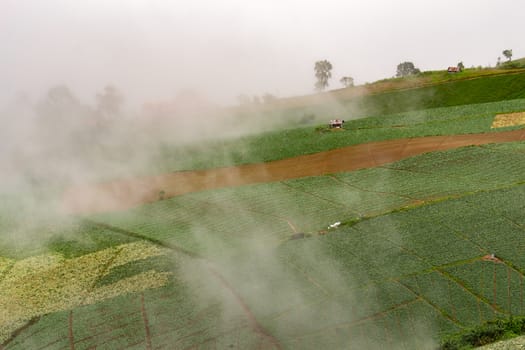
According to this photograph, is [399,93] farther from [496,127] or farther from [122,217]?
[122,217]

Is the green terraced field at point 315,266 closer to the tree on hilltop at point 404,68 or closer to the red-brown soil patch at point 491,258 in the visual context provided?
the red-brown soil patch at point 491,258

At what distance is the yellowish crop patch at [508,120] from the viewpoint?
44.1 m

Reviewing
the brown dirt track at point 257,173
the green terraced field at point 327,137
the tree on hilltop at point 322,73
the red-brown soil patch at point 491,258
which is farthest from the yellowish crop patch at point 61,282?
the tree on hilltop at point 322,73

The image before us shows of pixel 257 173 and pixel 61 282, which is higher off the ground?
pixel 257 173

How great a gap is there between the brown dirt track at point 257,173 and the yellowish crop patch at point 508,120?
7.49 feet

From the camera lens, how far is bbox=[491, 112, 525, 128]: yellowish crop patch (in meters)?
44.1

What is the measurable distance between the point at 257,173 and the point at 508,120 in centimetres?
2305

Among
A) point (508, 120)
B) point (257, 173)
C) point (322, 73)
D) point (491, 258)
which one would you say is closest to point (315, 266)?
point (491, 258)

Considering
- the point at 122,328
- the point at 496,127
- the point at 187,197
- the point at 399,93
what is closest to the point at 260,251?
the point at 122,328

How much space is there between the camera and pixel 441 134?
4481 cm

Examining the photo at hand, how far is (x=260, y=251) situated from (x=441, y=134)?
2370 cm

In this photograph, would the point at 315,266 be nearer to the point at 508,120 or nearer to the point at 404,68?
the point at 508,120

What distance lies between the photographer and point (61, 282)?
29797 mm

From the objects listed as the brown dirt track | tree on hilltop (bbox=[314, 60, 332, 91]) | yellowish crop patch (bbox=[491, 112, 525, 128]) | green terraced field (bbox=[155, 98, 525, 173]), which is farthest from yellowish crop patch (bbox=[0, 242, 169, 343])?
tree on hilltop (bbox=[314, 60, 332, 91])
